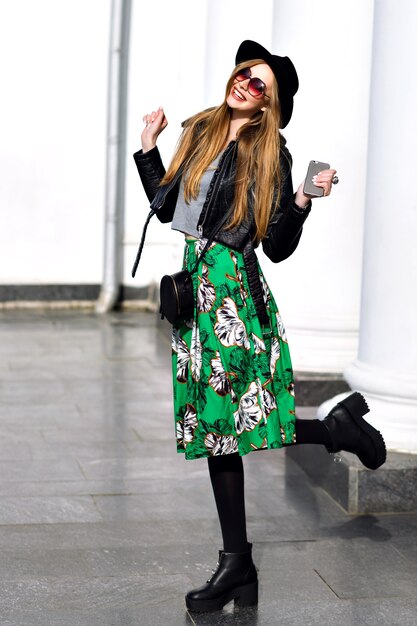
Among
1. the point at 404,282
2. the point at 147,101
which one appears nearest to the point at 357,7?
the point at 404,282

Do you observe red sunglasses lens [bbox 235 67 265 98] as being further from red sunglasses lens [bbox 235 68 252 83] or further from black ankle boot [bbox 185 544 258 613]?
black ankle boot [bbox 185 544 258 613]

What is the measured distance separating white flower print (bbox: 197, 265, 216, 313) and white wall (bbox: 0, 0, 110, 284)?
7175 mm

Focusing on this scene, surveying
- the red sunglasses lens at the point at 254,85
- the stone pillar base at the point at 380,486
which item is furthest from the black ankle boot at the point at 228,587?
the red sunglasses lens at the point at 254,85

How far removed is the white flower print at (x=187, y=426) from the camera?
3.88 meters

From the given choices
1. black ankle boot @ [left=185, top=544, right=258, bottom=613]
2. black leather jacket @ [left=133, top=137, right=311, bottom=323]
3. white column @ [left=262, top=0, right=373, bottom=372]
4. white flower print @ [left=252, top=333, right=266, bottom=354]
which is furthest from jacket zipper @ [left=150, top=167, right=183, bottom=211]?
white column @ [left=262, top=0, right=373, bottom=372]

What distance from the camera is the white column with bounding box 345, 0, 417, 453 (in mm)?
4941

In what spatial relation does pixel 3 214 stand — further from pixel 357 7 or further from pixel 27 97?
pixel 357 7

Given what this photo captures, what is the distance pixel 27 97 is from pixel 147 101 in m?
1.05

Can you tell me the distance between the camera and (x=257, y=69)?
12.8 ft

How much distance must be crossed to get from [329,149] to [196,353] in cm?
291

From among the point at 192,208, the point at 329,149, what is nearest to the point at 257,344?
the point at 192,208

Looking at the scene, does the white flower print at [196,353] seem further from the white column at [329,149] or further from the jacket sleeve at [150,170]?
the white column at [329,149]

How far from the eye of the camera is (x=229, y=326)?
3.84 metres

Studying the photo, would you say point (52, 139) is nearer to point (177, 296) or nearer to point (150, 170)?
point (150, 170)
